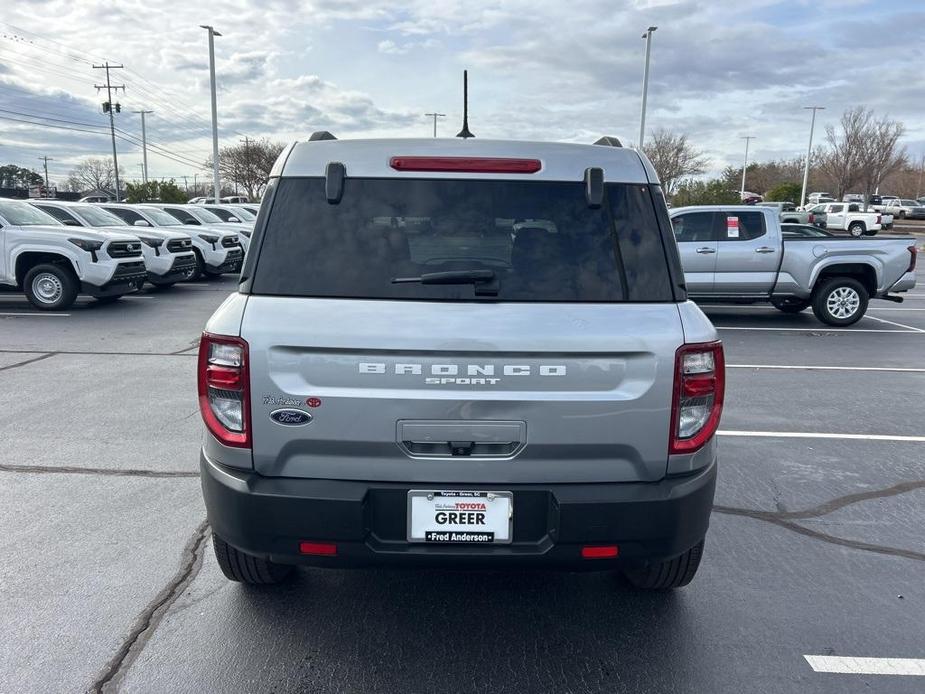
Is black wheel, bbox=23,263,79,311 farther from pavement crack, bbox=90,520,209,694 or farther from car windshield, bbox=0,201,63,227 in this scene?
pavement crack, bbox=90,520,209,694

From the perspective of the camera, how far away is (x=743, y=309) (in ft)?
44.8

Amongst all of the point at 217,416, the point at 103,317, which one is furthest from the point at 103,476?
the point at 103,317

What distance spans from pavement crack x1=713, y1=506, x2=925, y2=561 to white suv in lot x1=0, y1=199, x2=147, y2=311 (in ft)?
35.7

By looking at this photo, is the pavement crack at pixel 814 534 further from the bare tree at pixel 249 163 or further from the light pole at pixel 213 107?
the bare tree at pixel 249 163

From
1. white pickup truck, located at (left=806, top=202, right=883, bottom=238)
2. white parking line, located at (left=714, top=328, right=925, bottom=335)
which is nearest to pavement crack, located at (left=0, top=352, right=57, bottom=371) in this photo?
white parking line, located at (left=714, top=328, right=925, bottom=335)

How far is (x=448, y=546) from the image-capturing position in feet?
8.32

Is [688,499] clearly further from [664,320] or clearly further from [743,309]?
[743,309]

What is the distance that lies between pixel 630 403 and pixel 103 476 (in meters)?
3.76

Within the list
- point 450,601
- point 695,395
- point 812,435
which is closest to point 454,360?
point 695,395

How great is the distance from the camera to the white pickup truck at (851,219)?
121ft

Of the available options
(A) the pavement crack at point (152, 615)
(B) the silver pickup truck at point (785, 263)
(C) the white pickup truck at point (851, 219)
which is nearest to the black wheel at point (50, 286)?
(A) the pavement crack at point (152, 615)

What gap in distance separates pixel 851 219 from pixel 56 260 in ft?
128

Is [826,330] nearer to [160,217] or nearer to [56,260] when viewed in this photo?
[56,260]

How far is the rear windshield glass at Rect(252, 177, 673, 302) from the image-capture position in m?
2.58
